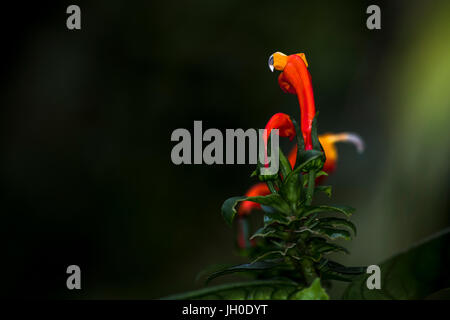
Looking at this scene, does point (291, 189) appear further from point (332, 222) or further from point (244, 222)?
point (244, 222)

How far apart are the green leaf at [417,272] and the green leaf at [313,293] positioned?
0.24 ft

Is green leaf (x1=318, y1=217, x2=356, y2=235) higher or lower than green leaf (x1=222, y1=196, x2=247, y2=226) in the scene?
lower

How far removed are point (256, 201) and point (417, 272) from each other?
0.20m

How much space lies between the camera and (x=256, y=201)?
401 mm

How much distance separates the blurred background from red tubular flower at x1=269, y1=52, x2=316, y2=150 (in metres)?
1.41

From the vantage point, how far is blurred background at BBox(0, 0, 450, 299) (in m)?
1.90

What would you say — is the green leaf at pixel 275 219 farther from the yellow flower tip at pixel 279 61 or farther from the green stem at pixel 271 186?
the yellow flower tip at pixel 279 61

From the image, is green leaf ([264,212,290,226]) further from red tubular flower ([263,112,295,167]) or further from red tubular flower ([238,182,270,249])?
red tubular flower ([238,182,270,249])

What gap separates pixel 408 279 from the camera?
0.47 meters

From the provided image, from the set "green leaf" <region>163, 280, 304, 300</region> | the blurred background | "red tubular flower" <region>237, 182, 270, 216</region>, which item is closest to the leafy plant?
"green leaf" <region>163, 280, 304, 300</region>

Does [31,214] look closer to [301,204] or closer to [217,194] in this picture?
[217,194]

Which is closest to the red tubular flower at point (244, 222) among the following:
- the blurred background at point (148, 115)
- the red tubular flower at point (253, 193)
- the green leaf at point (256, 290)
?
the red tubular flower at point (253, 193)
